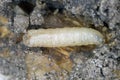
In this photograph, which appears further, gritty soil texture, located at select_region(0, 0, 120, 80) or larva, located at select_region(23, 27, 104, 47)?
larva, located at select_region(23, 27, 104, 47)

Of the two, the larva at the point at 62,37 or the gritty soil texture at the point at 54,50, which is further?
the larva at the point at 62,37

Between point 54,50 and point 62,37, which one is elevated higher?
point 62,37

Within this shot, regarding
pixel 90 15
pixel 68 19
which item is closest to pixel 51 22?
pixel 68 19

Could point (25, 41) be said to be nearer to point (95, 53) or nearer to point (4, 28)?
point (4, 28)
